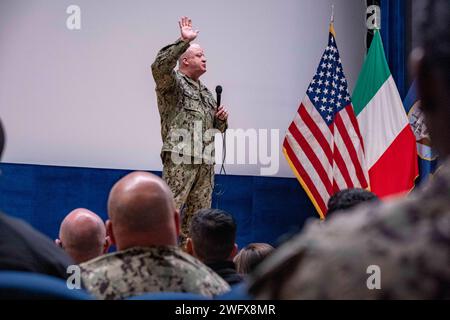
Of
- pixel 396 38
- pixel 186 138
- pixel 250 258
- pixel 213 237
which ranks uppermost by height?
pixel 396 38

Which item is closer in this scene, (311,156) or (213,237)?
(213,237)

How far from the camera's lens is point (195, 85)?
412 centimetres

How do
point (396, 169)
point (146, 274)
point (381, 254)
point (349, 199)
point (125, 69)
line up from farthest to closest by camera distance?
point (125, 69) < point (396, 169) < point (349, 199) < point (146, 274) < point (381, 254)

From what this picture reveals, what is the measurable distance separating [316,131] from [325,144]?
121 mm

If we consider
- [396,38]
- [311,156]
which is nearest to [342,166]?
[311,156]

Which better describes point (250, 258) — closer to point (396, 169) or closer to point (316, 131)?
point (316, 131)

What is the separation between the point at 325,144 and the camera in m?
4.84

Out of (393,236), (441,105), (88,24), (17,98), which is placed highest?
(88,24)

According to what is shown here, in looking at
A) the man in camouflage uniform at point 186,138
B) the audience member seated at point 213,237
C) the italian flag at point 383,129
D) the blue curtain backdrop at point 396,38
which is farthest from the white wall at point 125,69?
the audience member seated at point 213,237

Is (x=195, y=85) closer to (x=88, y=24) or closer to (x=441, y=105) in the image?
(x=88, y=24)

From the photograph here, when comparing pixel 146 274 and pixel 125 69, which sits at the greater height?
pixel 125 69

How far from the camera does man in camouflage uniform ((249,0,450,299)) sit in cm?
57

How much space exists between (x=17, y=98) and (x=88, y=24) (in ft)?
2.56
